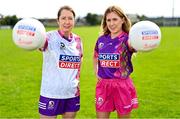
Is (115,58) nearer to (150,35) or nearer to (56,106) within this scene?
(150,35)

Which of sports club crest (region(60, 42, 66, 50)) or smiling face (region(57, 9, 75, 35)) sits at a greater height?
smiling face (region(57, 9, 75, 35))

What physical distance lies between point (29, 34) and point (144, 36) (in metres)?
1.30

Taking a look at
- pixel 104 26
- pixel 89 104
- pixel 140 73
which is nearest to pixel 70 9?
pixel 104 26

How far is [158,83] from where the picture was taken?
1084 centimetres

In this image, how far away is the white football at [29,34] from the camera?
477cm

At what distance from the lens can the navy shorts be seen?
16.4 ft

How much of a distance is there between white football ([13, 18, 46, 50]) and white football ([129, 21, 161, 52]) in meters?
1.02

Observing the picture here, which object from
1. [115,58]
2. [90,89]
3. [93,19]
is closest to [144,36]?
[115,58]

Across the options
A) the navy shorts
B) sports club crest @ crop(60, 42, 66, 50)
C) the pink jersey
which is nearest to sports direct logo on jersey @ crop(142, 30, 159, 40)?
the pink jersey

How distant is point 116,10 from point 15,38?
123 centimetres

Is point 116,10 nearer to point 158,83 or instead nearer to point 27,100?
point 27,100

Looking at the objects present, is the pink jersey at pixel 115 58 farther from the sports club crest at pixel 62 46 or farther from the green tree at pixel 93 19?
the green tree at pixel 93 19

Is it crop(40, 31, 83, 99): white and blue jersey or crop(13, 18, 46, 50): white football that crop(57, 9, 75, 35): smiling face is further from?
crop(13, 18, 46, 50): white football

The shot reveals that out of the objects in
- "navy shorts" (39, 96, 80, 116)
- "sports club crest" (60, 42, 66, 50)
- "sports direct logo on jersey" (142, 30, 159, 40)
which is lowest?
"navy shorts" (39, 96, 80, 116)
